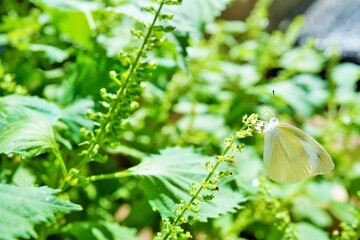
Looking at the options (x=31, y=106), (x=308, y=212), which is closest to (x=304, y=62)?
(x=308, y=212)

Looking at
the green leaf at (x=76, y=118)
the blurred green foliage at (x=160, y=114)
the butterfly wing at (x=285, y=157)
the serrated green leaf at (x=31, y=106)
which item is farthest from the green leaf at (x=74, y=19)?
the butterfly wing at (x=285, y=157)

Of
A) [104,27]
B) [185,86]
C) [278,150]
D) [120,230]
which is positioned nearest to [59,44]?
[104,27]

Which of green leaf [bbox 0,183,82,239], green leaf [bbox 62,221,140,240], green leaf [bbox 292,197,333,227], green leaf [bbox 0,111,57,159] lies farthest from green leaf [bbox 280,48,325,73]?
green leaf [bbox 0,183,82,239]

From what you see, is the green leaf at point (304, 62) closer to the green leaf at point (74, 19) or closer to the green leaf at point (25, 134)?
the green leaf at point (74, 19)

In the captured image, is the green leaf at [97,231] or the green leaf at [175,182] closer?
the green leaf at [175,182]

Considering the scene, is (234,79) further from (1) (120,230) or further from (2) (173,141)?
(1) (120,230)

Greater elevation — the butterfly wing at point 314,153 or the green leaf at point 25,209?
the butterfly wing at point 314,153

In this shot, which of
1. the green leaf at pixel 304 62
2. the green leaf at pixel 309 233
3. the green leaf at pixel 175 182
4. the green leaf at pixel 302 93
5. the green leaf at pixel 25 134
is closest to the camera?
the green leaf at pixel 25 134
